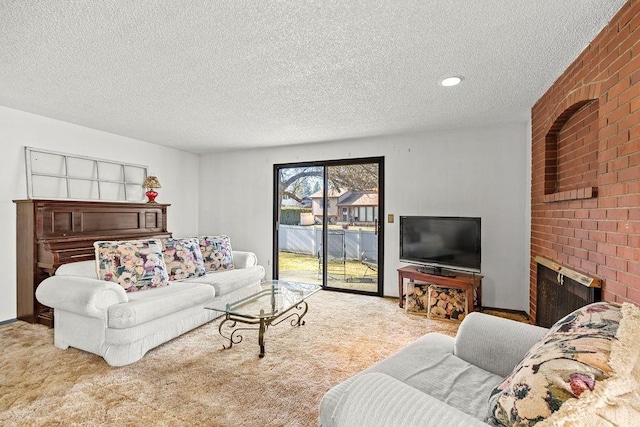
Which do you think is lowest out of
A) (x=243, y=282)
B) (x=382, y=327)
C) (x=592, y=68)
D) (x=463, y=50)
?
(x=382, y=327)

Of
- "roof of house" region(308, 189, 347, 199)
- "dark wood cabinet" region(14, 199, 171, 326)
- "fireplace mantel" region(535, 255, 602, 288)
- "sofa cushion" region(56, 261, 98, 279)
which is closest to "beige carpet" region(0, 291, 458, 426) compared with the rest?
"dark wood cabinet" region(14, 199, 171, 326)

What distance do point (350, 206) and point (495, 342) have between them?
328cm

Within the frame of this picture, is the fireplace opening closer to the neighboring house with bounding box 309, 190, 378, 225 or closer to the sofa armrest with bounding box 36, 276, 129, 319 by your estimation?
the neighboring house with bounding box 309, 190, 378, 225

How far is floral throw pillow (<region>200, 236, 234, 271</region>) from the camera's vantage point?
13.3 ft

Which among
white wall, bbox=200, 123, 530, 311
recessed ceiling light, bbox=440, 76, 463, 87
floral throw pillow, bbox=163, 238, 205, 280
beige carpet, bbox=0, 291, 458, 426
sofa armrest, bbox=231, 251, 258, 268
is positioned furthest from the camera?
sofa armrest, bbox=231, 251, 258, 268

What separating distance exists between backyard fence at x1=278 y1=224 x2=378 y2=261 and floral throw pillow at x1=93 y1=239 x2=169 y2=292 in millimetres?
2176

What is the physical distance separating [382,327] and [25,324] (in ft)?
12.3

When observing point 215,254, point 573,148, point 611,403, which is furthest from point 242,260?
point 611,403

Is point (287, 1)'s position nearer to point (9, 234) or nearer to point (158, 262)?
point (158, 262)

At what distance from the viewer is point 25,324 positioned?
10.8ft

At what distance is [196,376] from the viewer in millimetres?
2283

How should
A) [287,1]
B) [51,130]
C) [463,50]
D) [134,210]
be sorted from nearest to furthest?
1. [287,1]
2. [463,50]
3. [51,130]
4. [134,210]

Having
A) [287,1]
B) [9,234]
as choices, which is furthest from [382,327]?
[9,234]

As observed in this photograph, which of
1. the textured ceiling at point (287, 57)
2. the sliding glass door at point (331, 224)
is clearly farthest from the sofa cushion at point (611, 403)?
the sliding glass door at point (331, 224)
